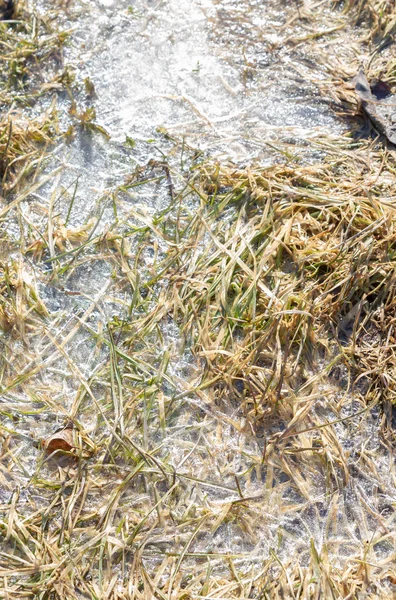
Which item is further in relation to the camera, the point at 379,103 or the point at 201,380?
the point at 379,103

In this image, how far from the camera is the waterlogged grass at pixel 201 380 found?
68.3 inches

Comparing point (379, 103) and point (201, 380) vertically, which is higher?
point (379, 103)

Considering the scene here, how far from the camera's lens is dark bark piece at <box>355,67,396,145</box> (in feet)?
8.12

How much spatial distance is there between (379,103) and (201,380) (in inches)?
53.5

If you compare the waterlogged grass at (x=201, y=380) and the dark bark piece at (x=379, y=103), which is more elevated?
the dark bark piece at (x=379, y=103)

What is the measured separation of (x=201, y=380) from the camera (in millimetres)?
1983

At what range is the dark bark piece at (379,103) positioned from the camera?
8.12 ft

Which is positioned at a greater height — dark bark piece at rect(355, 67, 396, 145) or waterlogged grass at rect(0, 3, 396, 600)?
dark bark piece at rect(355, 67, 396, 145)

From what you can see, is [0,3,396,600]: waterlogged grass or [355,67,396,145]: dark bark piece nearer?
[0,3,396,600]: waterlogged grass

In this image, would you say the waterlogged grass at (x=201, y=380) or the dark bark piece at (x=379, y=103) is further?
the dark bark piece at (x=379, y=103)

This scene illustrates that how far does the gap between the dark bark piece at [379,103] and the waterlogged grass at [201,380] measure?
14 cm

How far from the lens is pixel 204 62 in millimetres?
2703

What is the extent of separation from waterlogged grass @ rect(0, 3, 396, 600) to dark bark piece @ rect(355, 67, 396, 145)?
0.14 m

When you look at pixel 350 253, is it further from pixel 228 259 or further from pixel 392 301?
pixel 228 259
